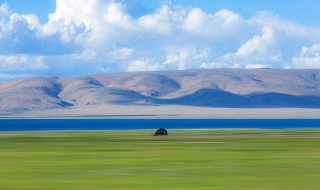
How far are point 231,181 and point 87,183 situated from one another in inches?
224

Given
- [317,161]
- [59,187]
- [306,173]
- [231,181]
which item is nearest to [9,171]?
[59,187]

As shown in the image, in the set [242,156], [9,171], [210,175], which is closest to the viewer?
[210,175]

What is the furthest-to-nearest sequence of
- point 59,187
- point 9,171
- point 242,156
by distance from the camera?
point 242,156 → point 9,171 → point 59,187

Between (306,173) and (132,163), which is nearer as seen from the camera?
(306,173)

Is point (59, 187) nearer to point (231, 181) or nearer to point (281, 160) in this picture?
point (231, 181)

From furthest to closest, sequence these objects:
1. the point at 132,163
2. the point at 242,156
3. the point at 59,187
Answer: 1. the point at 242,156
2. the point at 132,163
3. the point at 59,187

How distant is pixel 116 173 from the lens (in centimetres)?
3716

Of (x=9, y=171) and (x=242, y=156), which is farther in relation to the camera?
(x=242, y=156)

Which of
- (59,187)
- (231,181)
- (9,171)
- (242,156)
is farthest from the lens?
(242,156)

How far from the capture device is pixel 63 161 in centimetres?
4478

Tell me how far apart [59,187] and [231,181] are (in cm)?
691

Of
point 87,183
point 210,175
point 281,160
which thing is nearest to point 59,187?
point 87,183

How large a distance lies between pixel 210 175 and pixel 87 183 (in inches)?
240

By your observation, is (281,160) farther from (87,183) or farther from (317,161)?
(87,183)
